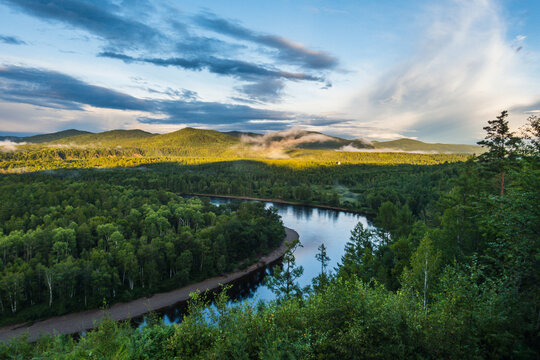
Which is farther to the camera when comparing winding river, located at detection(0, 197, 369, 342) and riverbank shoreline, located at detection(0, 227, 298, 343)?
winding river, located at detection(0, 197, 369, 342)

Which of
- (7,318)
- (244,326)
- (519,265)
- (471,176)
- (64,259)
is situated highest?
(471,176)

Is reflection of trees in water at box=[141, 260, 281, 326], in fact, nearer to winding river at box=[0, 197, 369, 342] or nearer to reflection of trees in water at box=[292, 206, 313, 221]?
winding river at box=[0, 197, 369, 342]

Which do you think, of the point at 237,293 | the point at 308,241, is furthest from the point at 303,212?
the point at 237,293

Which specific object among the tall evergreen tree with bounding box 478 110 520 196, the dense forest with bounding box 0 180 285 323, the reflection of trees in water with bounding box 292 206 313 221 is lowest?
the reflection of trees in water with bounding box 292 206 313 221

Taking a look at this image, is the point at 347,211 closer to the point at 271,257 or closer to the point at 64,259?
the point at 271,257

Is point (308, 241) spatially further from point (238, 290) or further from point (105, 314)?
point (105, 314)

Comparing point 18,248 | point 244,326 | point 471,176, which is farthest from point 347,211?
point 244,326

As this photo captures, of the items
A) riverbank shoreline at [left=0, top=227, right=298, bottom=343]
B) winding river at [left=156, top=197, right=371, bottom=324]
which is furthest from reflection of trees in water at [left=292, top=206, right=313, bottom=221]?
riverbank shoreline at [left=0, top=227, right=298, bottom=343]
